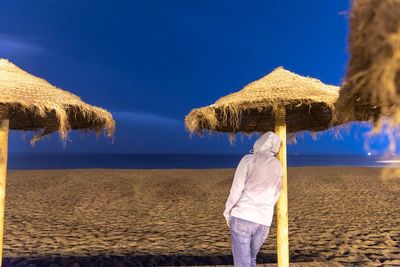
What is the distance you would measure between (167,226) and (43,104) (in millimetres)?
6460

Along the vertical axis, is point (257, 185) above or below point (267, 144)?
below

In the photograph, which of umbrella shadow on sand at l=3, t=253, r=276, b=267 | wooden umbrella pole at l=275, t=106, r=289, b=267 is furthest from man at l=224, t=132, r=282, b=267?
umbrella shadow on sand at l=3, t=253, r=276, b=267

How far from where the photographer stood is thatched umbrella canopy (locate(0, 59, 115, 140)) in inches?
179

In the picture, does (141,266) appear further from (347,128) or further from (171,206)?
(171,206)

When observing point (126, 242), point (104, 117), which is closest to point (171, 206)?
point (126, 242)

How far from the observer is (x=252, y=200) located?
Result: 12.9 ft

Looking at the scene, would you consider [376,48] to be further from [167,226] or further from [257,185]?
[167,226]

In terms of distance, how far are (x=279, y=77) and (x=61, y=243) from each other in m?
5.59

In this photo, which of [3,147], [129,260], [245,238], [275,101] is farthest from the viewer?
[129,260]

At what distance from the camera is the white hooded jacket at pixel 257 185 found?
3920 mm

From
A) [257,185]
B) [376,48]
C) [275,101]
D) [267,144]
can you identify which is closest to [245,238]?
[257,185]

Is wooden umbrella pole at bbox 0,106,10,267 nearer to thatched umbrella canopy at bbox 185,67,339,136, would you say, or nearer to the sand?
thatched umbrella canopy at bbox 185,67,339,136

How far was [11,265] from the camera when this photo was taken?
657cm

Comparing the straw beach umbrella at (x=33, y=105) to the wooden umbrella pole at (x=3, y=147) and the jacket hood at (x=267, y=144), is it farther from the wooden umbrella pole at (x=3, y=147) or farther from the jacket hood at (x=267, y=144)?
the jacket hood at (x=267, y=144)
